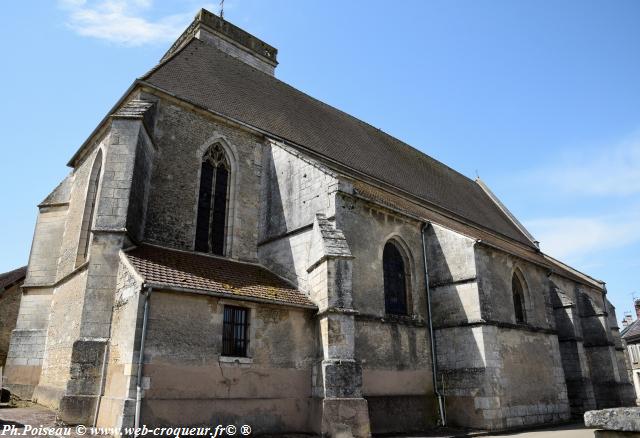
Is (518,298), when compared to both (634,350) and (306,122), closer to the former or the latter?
(306,122)

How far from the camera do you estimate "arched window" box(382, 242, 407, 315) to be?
1261 cm

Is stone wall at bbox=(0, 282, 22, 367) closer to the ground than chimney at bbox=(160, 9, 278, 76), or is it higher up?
closer to the ground

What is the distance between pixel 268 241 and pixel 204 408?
196 inches

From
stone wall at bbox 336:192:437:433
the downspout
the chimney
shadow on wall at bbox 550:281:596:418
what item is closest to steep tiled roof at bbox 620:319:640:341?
shadow on wall at bbox 550:281:596:418

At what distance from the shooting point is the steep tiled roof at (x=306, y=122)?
1370cm

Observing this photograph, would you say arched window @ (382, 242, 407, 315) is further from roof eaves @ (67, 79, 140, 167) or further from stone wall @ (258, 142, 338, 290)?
roof eaves @ (67, 79, 140, 167)

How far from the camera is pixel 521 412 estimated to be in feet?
41.6

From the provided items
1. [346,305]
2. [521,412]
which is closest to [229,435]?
[346,305]

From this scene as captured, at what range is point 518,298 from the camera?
592 inches

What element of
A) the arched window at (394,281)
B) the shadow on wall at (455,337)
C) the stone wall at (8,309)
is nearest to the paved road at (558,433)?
the shadow on wall at (455,337)

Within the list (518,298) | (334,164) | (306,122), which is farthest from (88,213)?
(518,298)

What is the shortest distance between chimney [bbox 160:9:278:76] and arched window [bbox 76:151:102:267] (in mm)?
8429

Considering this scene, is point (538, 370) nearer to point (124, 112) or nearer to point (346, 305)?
point (346, 305)

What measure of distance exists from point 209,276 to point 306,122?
832 centimetres
